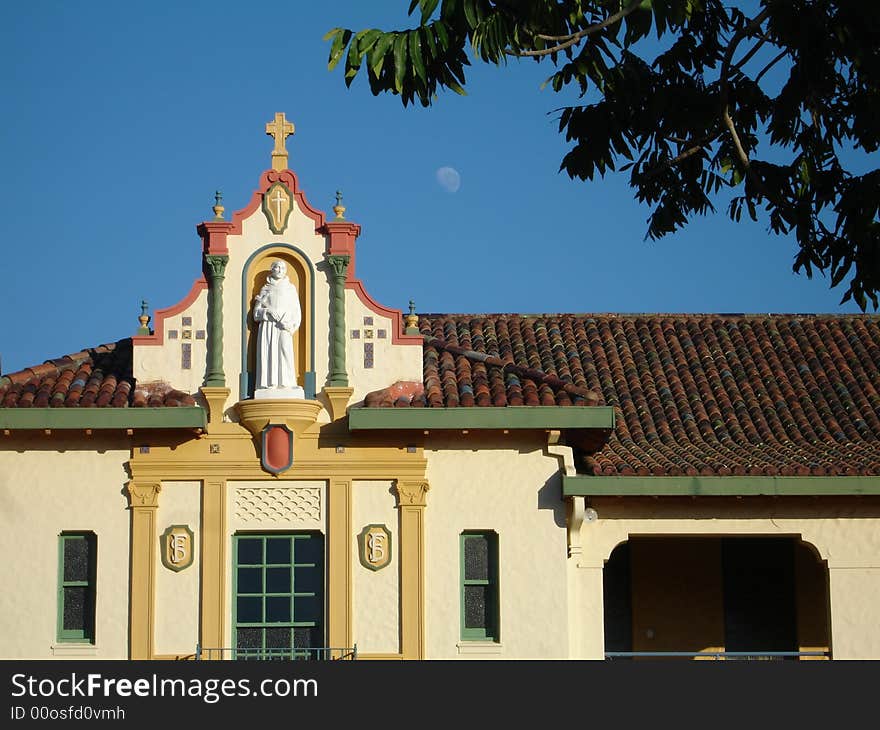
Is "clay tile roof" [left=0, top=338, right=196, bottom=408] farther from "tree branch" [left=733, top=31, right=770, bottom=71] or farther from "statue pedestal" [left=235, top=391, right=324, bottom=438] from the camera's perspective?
"tree branch" [left=733, top=31, right=770, bottom=71]

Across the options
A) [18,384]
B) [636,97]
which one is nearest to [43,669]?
[18,384]

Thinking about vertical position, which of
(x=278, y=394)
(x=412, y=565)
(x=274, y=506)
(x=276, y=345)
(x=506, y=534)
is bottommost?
(x=412, y=565)

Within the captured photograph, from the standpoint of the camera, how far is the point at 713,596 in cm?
2191

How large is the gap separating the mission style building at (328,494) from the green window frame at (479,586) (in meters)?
0.03

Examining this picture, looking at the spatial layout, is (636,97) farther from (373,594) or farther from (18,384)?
(18,384)

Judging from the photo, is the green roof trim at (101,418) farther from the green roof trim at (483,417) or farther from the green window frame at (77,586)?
the green roof trim at (483,417)

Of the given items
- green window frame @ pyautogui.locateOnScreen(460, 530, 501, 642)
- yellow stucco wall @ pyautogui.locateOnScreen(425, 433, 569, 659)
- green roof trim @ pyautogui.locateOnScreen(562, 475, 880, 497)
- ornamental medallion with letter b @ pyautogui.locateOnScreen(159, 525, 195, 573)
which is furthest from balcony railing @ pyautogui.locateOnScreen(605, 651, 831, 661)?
ornamental medallion with letter b @ pyautogui.locateOnScreen(159, 525, 195, 573)

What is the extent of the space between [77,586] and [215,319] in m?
3.57

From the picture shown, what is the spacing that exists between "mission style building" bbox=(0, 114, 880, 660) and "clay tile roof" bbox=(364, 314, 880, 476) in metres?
0.10

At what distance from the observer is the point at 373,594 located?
18984 mm

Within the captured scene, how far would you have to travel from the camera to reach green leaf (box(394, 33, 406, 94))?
13.1m

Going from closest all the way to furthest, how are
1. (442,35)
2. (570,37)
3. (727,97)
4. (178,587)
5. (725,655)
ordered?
(442,35)
(570,37)
(727,97)
(178,587)
(725,655)

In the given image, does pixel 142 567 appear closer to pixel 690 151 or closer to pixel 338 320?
pixel 338 320

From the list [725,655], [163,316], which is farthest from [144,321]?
[725,655]
